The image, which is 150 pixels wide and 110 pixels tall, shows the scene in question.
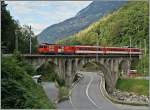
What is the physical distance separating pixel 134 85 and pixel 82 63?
5.16 metres

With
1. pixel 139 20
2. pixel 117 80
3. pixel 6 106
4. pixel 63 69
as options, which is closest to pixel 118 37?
pixel 139 20

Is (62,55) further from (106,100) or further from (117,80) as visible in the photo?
(117,80)

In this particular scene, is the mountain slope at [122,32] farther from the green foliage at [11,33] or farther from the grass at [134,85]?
the green foliage at [11,33]

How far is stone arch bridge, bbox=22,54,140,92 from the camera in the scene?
25.3 m

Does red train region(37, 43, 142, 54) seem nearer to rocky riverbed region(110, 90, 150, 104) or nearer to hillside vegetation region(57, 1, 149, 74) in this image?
rocky riverbed region(110, 90, 150, 104)

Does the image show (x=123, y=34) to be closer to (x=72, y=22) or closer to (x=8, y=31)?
(x=8, y=31)

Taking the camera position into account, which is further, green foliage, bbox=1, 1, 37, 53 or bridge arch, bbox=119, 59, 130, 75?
bridge arch, bbox=119, 59, 130, 75

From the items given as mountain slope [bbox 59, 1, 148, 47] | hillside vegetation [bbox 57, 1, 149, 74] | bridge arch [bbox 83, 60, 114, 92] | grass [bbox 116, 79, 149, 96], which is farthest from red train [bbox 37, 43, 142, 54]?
mountain slope [bbox 59, 1, 148, 47]

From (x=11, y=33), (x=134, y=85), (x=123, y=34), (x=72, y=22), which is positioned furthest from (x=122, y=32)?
(x=72, y=22)

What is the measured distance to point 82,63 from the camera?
3169 centimetres

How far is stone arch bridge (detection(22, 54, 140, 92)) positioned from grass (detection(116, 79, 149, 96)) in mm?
585

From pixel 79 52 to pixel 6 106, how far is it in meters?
25.9

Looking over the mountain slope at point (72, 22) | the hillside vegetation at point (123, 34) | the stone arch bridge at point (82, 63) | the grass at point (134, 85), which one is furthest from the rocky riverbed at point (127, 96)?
the hillside vegetation at point (123, 34)

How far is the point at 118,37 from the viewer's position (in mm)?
51156
